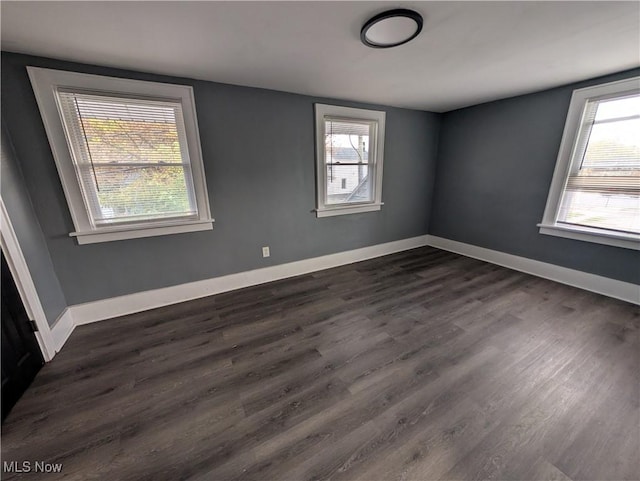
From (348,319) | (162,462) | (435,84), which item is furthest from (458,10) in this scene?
(162,462)

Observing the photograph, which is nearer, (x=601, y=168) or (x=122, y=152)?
(x=122, y=152)

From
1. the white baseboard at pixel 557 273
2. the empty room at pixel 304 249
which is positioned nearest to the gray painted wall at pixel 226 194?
A: the empty room at pixel 304 249

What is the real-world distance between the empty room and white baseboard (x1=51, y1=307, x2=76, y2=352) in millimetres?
19

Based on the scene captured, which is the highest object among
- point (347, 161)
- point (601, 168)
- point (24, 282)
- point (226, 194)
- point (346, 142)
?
point (346, 142)

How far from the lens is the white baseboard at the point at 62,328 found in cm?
198

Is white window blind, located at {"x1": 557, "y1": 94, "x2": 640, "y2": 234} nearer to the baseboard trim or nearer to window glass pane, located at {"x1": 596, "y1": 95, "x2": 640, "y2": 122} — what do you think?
window glass pane, located at {"x1": 596, "y1": 95, "x2": 640, "y2": 122}

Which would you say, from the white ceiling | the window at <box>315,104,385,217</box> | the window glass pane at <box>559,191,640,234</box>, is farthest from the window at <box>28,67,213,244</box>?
the window glass pane at <box>559,191,640,234</box>

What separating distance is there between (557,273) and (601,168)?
1.24 metres

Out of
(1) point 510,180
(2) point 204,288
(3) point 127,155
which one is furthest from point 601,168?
(3) point 127,155

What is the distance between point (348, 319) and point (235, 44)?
94.7 inches

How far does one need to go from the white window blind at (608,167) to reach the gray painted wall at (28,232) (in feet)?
17.0

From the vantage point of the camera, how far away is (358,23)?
151cm

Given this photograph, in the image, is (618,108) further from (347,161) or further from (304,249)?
(304,249)

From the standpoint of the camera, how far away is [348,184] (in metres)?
3.46
